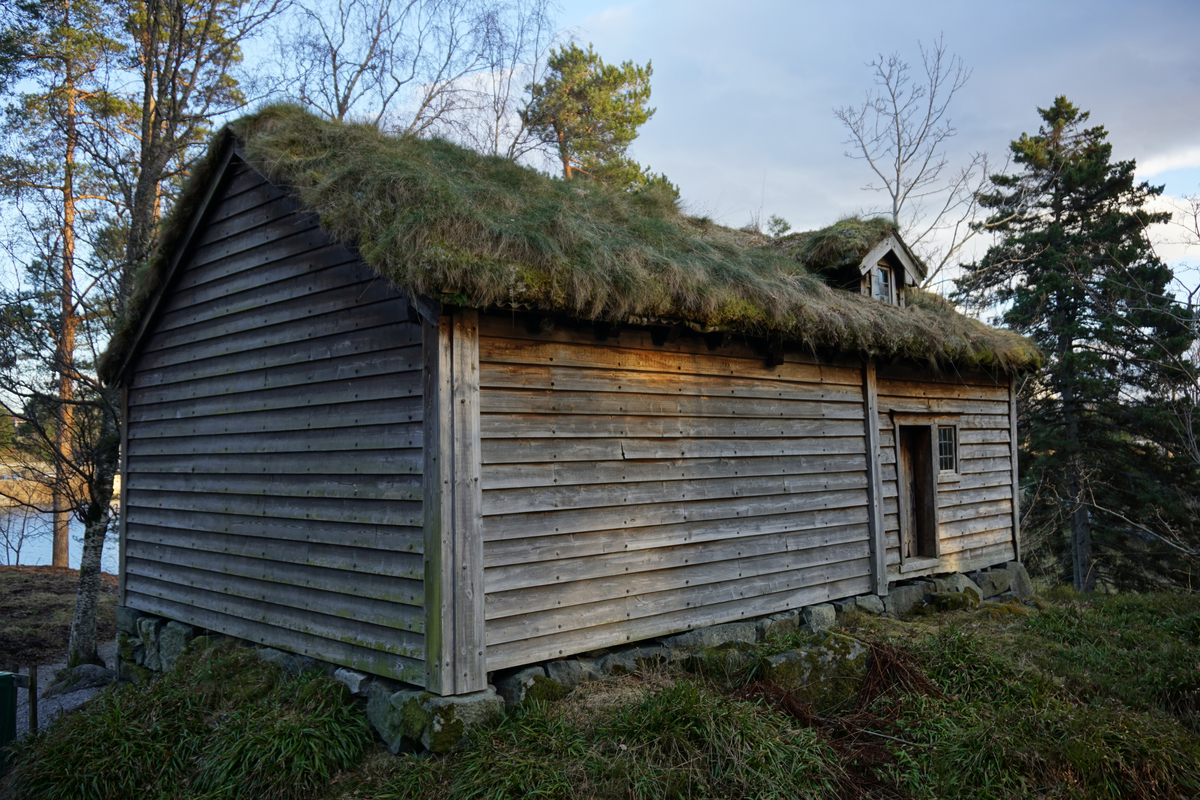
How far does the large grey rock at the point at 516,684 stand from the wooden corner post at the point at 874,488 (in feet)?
16.7

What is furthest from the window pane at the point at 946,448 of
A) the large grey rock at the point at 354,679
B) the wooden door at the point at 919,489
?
the large grey rock at the point at 354,679

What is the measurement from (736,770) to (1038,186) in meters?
20.9

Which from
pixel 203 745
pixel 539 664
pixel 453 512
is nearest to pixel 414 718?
pixel 539 664

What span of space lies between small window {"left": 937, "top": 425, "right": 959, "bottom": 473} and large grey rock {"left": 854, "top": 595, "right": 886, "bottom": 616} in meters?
2.74

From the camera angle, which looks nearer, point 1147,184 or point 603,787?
point 603,787

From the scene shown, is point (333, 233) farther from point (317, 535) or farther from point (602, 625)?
point (602, 625)

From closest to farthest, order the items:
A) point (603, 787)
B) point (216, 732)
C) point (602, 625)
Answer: point (603, 787) → point (216, 732) → point (602, 625)

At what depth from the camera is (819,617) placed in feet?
27.7

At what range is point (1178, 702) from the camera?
6641 millimetres

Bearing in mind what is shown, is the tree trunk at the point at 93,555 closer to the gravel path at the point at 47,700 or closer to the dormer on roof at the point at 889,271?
the gravel path at the point at 47,700

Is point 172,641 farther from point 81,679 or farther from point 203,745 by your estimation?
point 203,745

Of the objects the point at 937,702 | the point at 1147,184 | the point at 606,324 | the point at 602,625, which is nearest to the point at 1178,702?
the point at 937,702

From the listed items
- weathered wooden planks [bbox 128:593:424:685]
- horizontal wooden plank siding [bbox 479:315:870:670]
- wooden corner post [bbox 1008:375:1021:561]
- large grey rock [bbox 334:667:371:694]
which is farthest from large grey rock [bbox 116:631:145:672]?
wooden corner post [bbox 1008:375:1021:561]

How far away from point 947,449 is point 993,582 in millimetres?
2187
